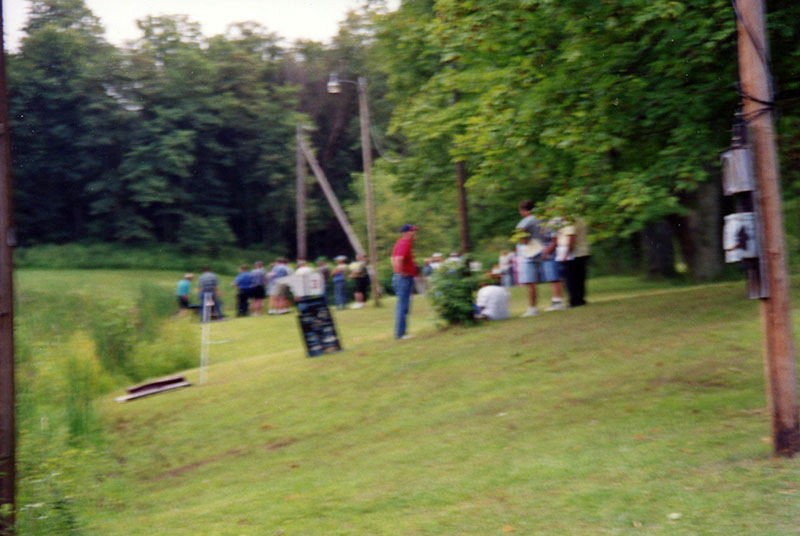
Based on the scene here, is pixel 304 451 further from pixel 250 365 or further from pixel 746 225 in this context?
pixel 250 365

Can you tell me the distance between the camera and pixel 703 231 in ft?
77.3

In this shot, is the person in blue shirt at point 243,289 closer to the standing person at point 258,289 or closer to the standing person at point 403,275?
the standing person at point 258,289

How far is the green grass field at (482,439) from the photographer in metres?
6.80

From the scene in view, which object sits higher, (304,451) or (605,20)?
(605,20)

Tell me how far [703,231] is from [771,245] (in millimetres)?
17162

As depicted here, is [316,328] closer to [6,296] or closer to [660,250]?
[6,296]

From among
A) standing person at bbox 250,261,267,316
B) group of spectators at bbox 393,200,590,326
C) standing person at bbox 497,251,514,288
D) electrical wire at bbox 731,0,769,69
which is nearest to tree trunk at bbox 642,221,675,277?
standing person at bbox 497,251,514,288

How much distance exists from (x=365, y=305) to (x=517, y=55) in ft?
68.7

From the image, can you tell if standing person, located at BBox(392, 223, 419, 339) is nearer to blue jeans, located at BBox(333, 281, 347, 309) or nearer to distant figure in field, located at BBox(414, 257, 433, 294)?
blue jeans, located at BBox(333, 281, 347, 309)

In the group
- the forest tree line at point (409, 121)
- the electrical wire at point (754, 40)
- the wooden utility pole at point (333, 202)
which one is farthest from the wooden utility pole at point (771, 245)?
the wooden utility pole at point (333, 202)

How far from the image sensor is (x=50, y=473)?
22.9ft

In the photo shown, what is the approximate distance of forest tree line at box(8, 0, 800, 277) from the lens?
11328mm

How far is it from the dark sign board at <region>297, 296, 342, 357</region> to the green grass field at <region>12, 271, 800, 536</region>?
55cm

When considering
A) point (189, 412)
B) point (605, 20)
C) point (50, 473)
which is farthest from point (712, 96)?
point (50, 473)
